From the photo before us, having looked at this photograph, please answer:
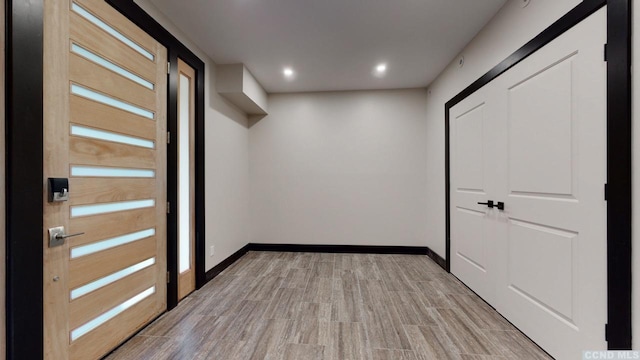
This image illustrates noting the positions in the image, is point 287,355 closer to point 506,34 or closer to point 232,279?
point 232,279

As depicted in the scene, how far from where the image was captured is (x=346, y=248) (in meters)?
4.10

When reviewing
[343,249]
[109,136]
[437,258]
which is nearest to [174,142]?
[109,136]

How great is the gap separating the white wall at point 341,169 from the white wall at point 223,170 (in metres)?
0.34

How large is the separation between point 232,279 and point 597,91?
137 inches

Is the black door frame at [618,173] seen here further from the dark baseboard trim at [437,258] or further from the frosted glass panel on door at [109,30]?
the frosted glass panel on door at [109,30]

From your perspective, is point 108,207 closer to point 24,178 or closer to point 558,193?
point 24,178

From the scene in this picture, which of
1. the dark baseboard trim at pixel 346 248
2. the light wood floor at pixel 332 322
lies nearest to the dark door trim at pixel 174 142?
the light wood floor at pixel 332 322

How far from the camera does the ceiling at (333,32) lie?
6.94ft

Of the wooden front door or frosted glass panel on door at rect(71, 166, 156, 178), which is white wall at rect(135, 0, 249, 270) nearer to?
the wooden front door

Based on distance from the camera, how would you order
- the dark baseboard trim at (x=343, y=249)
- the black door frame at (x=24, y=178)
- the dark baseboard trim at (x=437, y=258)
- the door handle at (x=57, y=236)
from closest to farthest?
the black door frame at (x=24, y=178) < the door handle at (x=57, y=236) < the dark baseboard trim at (x=437, y=258) < the dark baseboard trim at (x=343, y=249)

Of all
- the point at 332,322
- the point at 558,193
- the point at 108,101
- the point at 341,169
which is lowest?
the point at 332,322

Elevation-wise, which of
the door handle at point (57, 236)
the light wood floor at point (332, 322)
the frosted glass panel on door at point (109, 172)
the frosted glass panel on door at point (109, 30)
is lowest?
the light wood floor at point (332, 322)

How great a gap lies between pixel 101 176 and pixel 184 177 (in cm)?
94

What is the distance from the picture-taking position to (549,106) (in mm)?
1690
